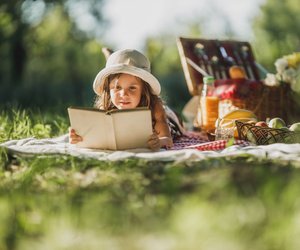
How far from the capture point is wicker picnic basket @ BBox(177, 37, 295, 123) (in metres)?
6.14

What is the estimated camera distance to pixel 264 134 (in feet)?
14.6

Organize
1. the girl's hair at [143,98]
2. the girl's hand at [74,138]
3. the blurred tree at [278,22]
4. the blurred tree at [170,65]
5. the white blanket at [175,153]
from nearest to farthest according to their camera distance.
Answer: the white blanket at [175,153], the girl's hand at [74,138], the girl's hair at [143,98], the blurred tree at [170,65], the blurred tree at [278,22]

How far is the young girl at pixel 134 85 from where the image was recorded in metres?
4.53

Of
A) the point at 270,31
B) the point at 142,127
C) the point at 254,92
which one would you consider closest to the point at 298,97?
the point at 254,92

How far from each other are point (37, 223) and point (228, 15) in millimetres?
29866

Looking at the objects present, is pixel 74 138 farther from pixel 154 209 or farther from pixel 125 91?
pixel 154 209

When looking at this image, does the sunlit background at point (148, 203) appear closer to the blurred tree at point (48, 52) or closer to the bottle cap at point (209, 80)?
the bottle cap at point (209, 80)

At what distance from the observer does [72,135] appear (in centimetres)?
403

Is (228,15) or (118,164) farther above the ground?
(228,15)

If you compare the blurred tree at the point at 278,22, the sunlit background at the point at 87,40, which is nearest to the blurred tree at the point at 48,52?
the sunlit background at the point at 87,40

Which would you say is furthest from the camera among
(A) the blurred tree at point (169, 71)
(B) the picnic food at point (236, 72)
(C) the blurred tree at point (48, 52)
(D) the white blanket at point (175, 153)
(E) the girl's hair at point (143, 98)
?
(A) the blurred tree at point (169, 71)

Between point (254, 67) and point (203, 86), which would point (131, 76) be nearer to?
point (203, 86)

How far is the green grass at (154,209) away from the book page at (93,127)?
29.1 inches

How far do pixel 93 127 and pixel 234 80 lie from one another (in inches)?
105
